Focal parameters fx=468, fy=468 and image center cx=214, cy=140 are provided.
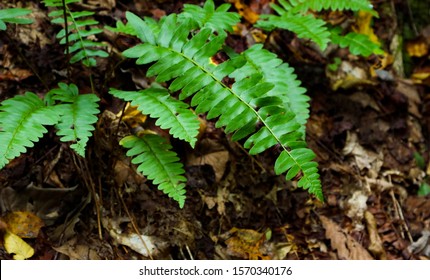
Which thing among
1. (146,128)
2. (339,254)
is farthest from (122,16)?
(339,254)

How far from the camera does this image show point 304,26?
10.3 feet

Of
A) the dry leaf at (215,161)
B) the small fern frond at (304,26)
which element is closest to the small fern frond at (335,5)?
the small fern frond at (304,26)

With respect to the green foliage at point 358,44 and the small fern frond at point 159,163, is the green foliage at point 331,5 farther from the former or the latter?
the small fern frond at point 159,163

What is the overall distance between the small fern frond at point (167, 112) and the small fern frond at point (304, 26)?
1.07m

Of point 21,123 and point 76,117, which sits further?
point 76,117

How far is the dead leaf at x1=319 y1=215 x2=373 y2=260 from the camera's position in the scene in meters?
3.25

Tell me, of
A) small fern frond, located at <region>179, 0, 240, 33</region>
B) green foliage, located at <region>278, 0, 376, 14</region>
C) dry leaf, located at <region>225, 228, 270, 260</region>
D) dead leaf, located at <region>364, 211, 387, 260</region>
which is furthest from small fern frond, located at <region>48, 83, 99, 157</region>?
dead leaf, located at <region>364, 211, 387, 260</region>

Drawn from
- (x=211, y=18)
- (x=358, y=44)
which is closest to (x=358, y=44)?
(x=358, y=44)

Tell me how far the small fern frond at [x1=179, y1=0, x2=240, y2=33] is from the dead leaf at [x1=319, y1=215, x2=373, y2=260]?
1530 millimetres

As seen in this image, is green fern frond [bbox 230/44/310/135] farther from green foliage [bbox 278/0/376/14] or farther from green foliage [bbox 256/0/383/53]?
green foliage [bbox 278/0/376/14]

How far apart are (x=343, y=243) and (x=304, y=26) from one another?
153 centimetres

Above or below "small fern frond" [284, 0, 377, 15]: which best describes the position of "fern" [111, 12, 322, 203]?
below

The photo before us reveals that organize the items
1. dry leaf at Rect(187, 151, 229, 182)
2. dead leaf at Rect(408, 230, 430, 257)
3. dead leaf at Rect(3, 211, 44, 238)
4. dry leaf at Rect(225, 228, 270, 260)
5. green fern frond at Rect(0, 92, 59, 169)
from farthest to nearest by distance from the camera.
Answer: dead leaf at Rect(408, 230, 430, 257) → dry leaf at Rect(187, 151, 229, 182) → dry leaf at Rect(225, 228, 270, 260) → dead leaf at Rect(3, 211, 44, 238) → green fern frond at Rect(0, 92, 59, 169)

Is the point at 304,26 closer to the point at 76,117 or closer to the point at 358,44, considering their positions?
the point at 358,44
